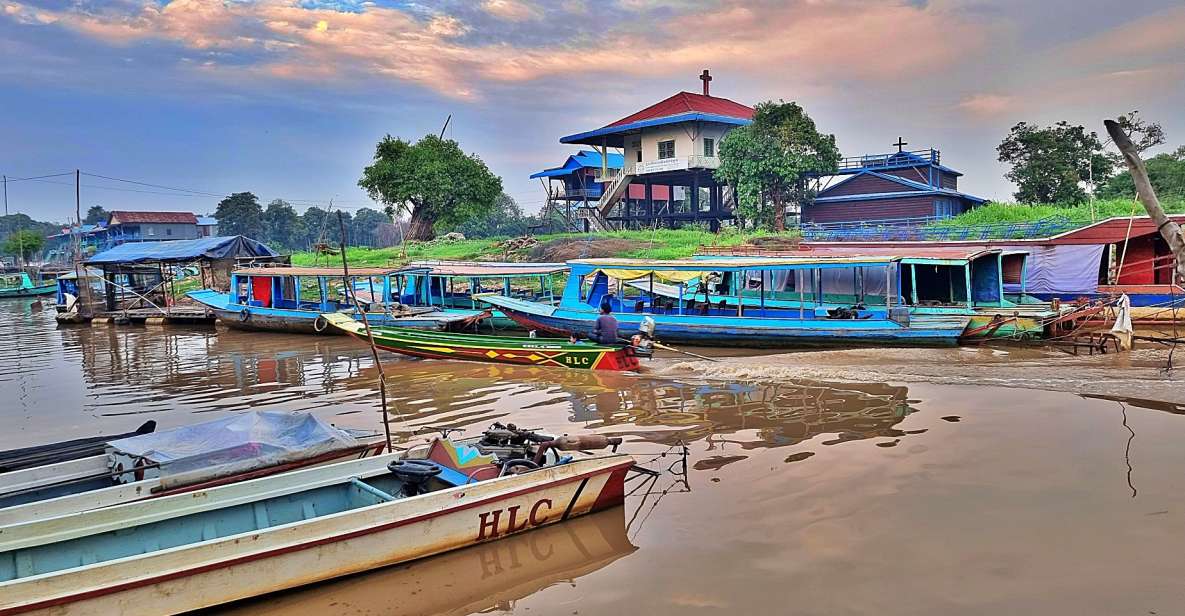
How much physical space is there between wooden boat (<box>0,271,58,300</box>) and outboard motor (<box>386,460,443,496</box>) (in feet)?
175

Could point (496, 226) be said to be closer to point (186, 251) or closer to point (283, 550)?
point (186, 251)

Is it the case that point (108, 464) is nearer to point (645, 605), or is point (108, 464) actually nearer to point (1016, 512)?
point (645, 605)

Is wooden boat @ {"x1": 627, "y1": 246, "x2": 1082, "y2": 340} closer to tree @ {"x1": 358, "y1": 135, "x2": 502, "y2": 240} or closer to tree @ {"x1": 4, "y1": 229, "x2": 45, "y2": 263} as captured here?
tree @ {"x1": 358, "y1": 135, "x2": 502, "y2": 240}

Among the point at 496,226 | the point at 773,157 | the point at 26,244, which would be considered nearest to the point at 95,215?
the point at 26,244

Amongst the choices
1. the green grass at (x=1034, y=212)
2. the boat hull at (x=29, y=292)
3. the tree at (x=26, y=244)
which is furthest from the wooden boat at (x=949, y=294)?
the tree at (x=26, y=244)

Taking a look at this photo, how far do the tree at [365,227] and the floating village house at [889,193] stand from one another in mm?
60481

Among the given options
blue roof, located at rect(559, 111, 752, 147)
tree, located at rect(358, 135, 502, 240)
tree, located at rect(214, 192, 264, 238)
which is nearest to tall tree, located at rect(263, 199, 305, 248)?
tree, located at rect(214, 192, 264, 238)

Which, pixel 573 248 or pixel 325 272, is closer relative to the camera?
pixel 325 272

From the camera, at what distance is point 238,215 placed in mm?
67688

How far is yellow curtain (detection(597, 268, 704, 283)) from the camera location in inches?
707

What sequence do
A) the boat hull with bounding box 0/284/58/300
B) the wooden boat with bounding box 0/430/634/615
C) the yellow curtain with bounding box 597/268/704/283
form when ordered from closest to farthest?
1. the wooden boat with bounding box 0/430/634/615
2. the yellow curtain with bounding box 597/268/704/283
3. the boat hull with bounding box 0/284/58/300

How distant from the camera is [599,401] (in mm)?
12094

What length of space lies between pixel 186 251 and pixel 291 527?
25.5 meters

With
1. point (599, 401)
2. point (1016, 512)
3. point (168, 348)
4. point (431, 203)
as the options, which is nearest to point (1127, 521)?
point (1016, 512)
